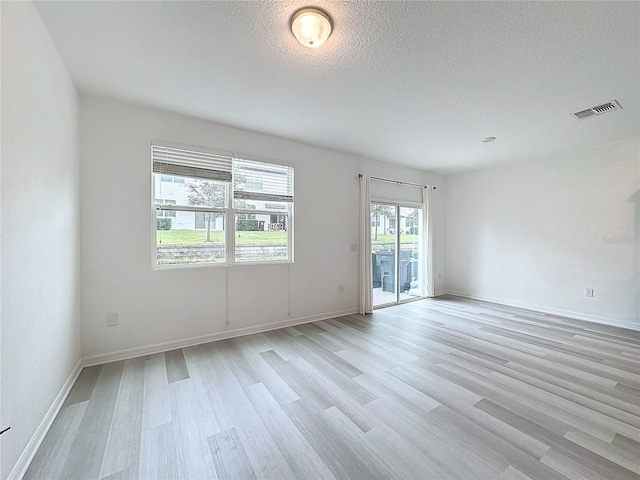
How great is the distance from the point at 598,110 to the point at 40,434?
5607mm

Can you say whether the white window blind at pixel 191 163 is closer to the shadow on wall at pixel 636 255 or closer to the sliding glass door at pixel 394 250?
the sliding glass door at pixel 394 250

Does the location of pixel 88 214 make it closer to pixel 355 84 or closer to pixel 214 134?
pixel 214 134

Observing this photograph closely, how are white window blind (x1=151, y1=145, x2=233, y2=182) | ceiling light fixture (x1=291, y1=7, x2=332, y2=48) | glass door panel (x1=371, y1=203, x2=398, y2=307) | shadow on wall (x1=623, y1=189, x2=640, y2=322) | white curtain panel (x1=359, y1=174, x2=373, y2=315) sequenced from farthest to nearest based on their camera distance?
1. glass door panel (x1=371, y1=203, x2=398, y2=307)
2. white curtain panel (x1=359, y1=174, x2=373, y2=315)
3. shadow on wall (x1=623, y1=189, x2=640, y2=322)
4. white window blind (x1=151, y1=145, x2=233, y2=182)
5. ceiling light fixture (x1=291, y1=7, x2=332, y2=48)

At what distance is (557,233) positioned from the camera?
4457 millimetres

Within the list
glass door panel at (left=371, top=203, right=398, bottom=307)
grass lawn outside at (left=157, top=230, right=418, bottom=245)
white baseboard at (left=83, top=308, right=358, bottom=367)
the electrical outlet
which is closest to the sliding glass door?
glass door panel at (left=371, top=203, right=398, bottom=307)

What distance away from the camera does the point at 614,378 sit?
8.02 feet

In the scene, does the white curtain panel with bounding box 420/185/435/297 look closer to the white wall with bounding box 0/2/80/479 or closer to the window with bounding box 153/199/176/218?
the window with bounding box 153/199/176/218

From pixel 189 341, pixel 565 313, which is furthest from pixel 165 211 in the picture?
pixel 565 313

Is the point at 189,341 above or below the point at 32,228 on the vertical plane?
below

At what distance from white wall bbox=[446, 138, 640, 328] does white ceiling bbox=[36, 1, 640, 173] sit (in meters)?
1.00

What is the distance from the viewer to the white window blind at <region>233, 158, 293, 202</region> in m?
3.53

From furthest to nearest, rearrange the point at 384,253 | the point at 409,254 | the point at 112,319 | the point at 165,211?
the point at 409,254 → the point at 384,253 → the point at 165,211 → the point at 112,319

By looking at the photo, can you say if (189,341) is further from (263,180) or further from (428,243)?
(428,243)

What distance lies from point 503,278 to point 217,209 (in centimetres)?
528
